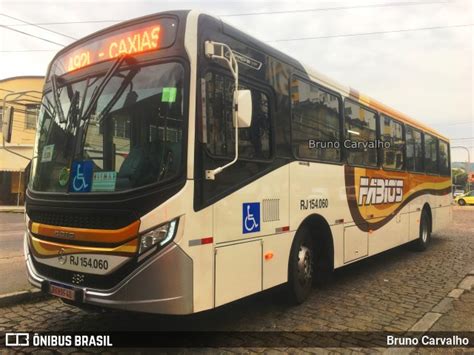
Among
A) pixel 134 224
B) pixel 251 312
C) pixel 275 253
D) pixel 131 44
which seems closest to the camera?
pixel 134 224

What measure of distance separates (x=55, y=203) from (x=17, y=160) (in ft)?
95.6

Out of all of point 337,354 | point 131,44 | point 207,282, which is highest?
point 131,44

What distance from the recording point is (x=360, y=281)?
7.76m

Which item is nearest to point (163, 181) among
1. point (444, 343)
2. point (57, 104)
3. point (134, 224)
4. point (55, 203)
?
point (134, 224)

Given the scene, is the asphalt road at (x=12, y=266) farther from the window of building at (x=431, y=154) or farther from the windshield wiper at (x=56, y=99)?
the window of building at (x=431, y=154)

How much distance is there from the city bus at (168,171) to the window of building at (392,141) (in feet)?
11.5

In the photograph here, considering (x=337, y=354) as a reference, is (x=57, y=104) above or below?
above

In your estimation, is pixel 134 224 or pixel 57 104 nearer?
pixel 134 224

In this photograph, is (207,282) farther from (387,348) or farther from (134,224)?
(387,348)

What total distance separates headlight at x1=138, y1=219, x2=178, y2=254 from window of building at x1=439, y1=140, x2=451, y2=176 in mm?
10936

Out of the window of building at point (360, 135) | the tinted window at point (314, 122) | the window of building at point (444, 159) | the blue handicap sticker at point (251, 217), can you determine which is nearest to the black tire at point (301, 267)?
the blue handicap sticker at point (251, 217)

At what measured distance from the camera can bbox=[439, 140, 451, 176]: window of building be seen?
12891 mm

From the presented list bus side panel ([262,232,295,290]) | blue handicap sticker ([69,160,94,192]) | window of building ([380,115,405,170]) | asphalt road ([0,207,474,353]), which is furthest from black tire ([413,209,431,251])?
blue handicap sticker ([69,160,94,192])

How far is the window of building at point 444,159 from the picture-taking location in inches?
508
